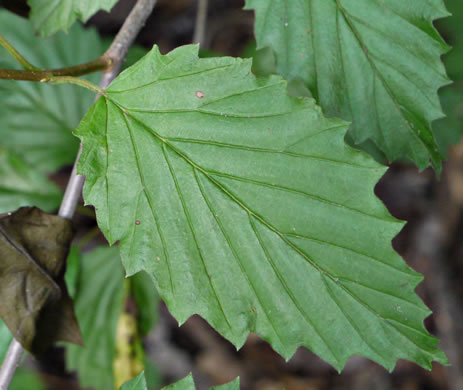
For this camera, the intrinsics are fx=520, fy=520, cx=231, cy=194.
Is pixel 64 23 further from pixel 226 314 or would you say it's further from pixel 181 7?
pixel 181 7

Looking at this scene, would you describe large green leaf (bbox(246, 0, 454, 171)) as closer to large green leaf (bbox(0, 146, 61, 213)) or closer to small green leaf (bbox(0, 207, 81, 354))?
small green leaf (bbox(0, 207, 81, 354))

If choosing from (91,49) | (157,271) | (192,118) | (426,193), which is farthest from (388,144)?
(426,193)

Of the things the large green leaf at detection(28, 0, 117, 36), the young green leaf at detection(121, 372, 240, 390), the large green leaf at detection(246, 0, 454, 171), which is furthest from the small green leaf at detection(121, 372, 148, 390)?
the large green leaf at detection(28, 0, 117, 36)

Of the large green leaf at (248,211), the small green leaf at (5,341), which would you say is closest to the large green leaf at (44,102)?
the small green leaf at (5,341)

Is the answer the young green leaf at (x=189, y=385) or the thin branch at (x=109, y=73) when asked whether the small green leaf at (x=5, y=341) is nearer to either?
the thin branch at (x=109, y=73)

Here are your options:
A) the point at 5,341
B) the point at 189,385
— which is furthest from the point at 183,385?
the point at 5,341

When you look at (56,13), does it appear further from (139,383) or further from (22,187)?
(139,383)
